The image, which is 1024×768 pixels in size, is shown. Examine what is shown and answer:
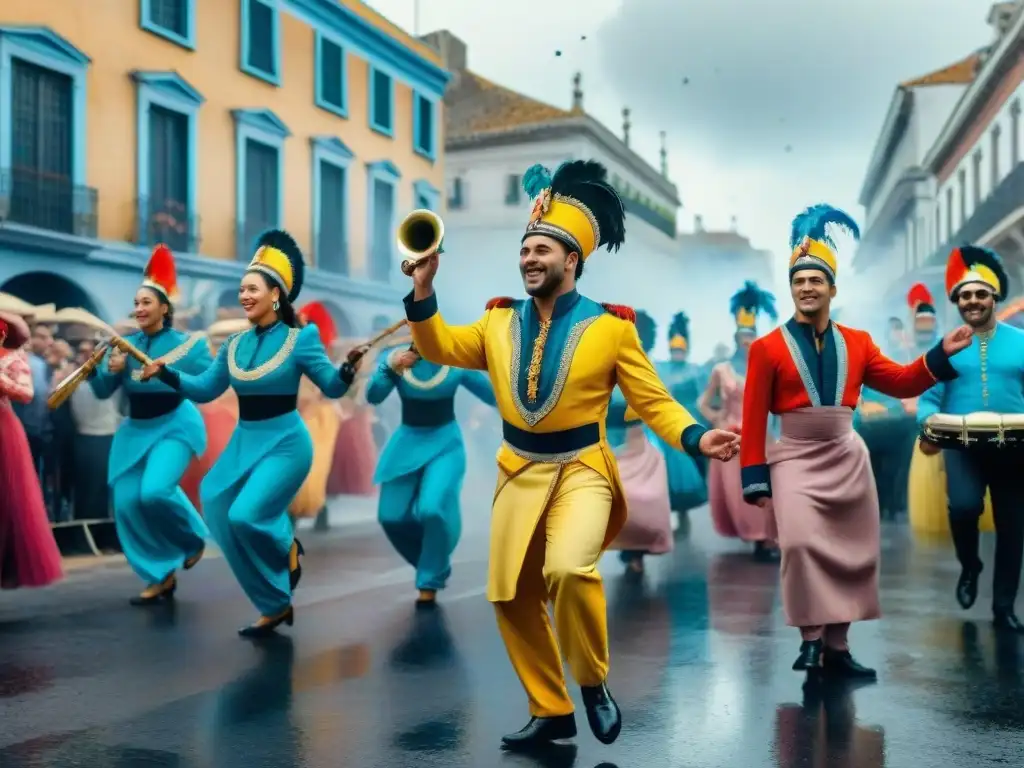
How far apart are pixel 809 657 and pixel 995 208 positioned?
20.6 meters

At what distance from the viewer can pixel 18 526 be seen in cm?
784

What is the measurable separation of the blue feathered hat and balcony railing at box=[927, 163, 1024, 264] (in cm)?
1260

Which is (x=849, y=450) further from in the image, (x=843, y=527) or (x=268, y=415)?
(x=268, y=415)

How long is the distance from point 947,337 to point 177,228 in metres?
12.5

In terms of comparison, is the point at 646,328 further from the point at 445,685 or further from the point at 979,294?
the point at 445,685

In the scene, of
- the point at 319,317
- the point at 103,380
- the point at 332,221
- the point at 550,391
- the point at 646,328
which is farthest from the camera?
the point at 332,221

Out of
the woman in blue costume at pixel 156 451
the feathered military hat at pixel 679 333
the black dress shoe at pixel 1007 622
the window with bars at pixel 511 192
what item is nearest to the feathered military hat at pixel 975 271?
the black dress shoe at pixel 1007 622

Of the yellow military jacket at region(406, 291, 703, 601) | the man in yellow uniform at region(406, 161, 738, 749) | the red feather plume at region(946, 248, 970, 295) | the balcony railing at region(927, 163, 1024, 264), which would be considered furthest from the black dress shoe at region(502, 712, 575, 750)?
the balcony railing at region(927, 163, 1024, 264)

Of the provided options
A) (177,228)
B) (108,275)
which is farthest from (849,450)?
(177,228)

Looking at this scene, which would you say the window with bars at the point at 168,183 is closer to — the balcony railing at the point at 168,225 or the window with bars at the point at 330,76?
the balcony railing at the point at 168,225

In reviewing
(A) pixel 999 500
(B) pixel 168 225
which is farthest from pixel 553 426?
(B) pixel 168 225

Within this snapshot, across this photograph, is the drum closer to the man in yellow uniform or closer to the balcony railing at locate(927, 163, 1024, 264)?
the man in yellow uniform

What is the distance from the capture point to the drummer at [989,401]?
7.26 metres

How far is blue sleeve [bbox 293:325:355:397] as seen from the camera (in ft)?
23.5
